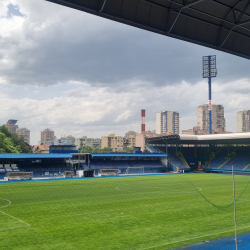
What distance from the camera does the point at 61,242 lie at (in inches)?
427

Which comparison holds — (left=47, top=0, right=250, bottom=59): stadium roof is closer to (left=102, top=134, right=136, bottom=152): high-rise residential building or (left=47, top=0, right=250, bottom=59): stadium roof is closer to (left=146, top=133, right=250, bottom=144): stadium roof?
A: (left=146, top=133, right=250, bottom=144): stadium roof

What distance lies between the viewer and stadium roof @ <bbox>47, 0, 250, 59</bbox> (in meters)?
7.04

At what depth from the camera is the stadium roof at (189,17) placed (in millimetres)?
7039

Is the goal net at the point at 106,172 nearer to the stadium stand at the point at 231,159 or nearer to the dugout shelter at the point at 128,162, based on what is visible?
the dugout shelter at the point at 128,162

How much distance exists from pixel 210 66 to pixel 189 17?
72.0m

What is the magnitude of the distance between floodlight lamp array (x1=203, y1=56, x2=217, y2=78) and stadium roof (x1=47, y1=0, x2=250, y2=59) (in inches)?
2758

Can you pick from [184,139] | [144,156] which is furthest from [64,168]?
[184,139]

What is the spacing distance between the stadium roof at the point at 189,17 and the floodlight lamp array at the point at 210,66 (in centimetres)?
7006

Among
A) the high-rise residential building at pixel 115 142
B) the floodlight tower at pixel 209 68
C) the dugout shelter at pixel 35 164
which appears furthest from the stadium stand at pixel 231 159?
the high-rise residential building at pixel 115 142

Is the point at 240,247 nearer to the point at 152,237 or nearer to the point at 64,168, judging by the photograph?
the point at 152,237

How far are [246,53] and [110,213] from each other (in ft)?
36.0

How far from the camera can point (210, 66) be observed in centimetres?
7594

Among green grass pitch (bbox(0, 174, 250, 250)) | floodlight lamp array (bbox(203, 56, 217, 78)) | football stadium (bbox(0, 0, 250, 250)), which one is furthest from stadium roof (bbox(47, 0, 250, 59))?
floodlight lamp array (bbox(203, 56, 217, 78))

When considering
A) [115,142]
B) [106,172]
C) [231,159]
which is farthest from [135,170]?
[115,142]
